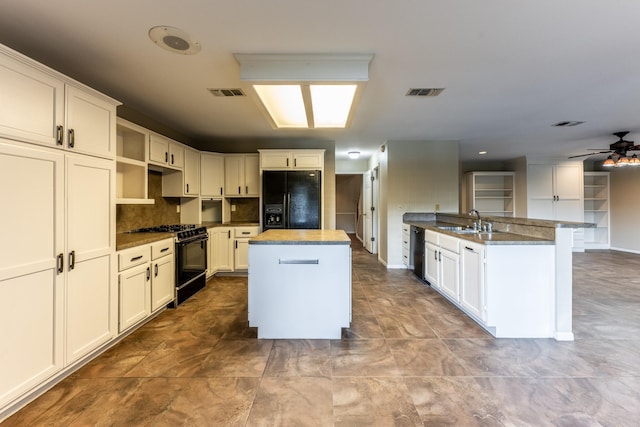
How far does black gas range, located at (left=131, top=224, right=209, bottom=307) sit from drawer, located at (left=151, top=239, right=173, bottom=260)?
124mm

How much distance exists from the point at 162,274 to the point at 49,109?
1.87m

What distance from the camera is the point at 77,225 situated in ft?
6.53

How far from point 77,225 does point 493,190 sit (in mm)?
8805

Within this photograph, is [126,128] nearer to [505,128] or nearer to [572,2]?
[572,2]

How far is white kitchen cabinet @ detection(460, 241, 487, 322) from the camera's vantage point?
104 inches

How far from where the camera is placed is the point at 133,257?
2.60m

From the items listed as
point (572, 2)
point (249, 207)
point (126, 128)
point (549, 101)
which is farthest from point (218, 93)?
point (549, 101)

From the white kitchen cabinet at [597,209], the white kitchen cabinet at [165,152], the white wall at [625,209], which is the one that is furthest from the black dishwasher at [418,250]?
the white wall at [625,209]

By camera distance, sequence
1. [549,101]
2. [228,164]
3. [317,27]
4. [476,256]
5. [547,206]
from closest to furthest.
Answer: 1. [317,27]
2. [476,256]
3. [549,101]
4. [228,164]
5. [547,206]

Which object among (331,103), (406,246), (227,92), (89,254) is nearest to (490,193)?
(406,246)

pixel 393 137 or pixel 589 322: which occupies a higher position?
pixel 393 137

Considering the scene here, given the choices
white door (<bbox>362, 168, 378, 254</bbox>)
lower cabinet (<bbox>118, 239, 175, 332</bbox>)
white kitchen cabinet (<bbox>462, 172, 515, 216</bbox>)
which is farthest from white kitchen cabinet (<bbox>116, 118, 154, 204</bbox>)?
white kitchen cabinet (<bbox>462, 172, 515, 216</bbox>)

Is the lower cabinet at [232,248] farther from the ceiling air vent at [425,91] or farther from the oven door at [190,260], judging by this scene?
the ceiling air vent at [425,91]

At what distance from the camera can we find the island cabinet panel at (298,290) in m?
2.50
